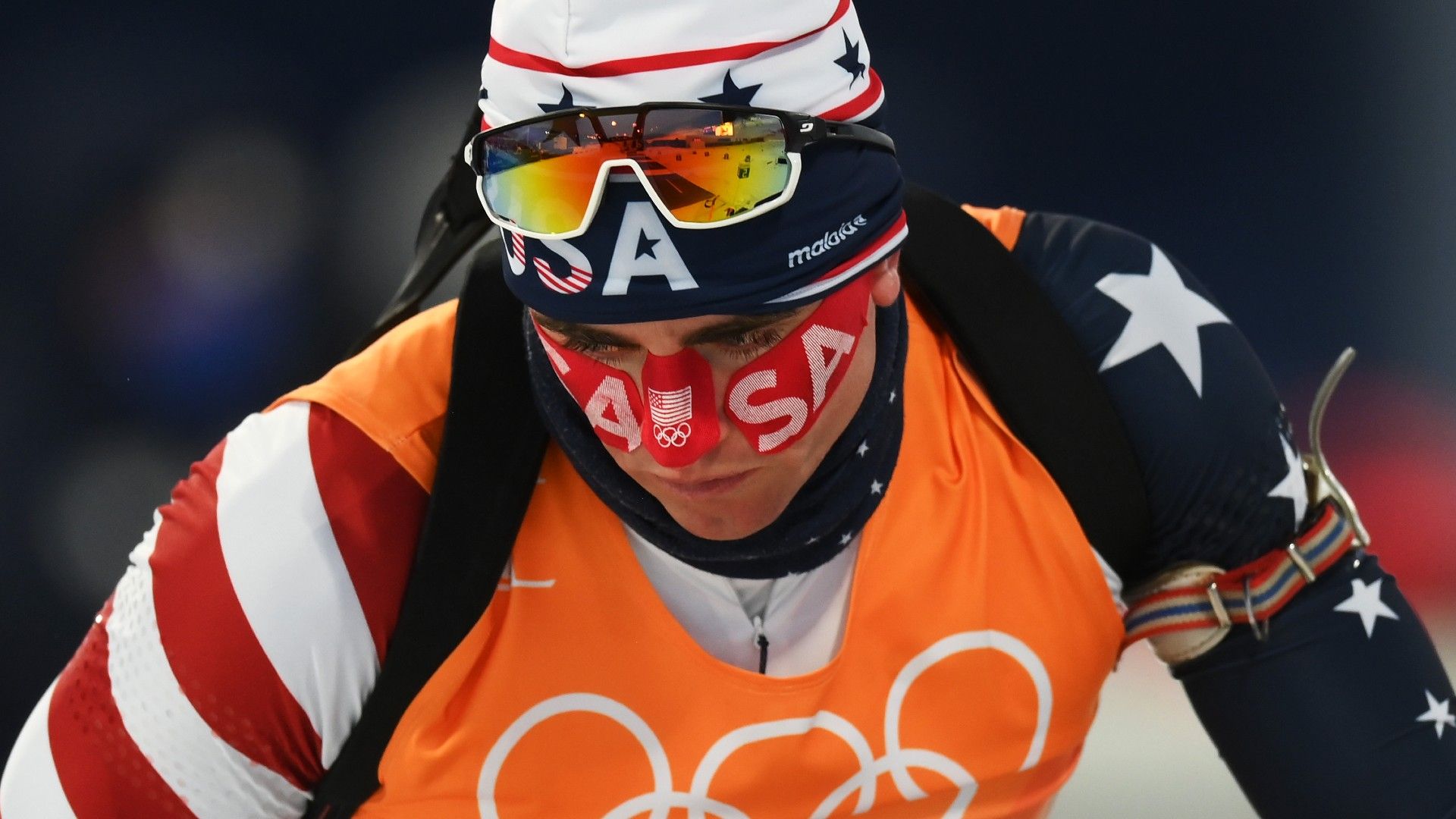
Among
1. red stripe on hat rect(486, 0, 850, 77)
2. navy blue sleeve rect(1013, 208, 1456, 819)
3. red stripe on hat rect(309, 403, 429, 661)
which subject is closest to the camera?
red stripe on hat rect(486, 0, 850, 77)

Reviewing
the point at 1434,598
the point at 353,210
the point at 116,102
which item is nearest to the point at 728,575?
the point at 353,210

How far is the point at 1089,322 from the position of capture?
46.5 inches

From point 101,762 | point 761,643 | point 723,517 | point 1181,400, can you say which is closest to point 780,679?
point 761,643

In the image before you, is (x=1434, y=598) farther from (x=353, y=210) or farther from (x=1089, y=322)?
(x=353, y=210)

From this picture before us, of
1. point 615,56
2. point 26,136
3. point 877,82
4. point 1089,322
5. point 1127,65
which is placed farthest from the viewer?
point 1127,65

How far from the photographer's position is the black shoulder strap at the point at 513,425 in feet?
3.48

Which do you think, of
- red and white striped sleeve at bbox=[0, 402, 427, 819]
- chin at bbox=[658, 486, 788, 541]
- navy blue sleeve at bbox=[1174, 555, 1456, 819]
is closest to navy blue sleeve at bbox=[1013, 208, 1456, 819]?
navy blue sleeve at bbox=[1174, 555, 1456, 819]

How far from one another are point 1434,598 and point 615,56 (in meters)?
1.68

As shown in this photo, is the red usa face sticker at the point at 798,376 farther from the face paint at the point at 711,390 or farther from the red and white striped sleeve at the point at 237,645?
the red and white striped sleeve at the point at 237,645

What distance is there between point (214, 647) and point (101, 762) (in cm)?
11

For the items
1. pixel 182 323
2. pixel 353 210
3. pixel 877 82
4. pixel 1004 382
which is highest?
pixel 877 82

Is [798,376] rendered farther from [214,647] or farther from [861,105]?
[214,647]

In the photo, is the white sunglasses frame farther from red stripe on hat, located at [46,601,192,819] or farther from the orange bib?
red stripe on hat, located at [46,601,192,819]

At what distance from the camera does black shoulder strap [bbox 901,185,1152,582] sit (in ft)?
3.77
